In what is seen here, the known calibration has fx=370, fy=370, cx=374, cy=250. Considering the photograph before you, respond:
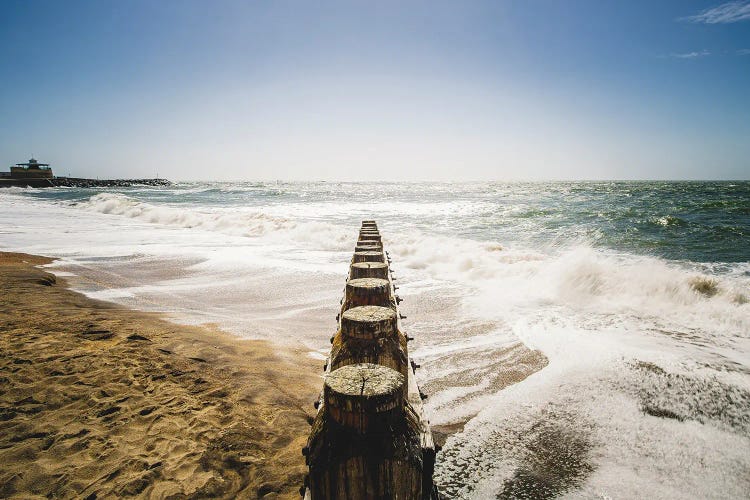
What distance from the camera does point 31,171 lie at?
60.1 m

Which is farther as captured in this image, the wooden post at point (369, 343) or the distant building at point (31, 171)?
the distant building at point (31, 171)

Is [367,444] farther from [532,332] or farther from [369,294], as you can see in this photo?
[532,332]

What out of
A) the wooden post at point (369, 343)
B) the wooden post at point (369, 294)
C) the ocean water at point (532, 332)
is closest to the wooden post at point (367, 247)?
the ocean water at point (532, 332)

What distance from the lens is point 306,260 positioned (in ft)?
39.3

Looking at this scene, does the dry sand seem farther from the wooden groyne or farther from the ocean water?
the wooden groyne

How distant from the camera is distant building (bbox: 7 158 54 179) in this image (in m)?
58.9

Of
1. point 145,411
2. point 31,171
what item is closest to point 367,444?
point 145,411

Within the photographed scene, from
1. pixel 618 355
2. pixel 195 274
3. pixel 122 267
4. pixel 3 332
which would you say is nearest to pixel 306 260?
pixel 195 274

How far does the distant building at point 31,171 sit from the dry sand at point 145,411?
74.9 meters

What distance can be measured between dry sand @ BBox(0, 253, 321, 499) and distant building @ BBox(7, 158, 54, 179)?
74.9 metres

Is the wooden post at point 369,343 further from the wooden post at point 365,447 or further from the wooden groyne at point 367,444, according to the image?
the wooden post at point 365,447

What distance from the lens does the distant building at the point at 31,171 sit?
193 feet

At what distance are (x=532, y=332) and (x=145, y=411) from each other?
18.2 ft

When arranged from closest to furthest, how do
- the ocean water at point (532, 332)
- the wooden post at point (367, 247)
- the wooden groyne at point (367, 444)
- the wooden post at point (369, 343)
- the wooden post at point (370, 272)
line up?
the wooden groyne at point (367, 444)
the wooden post at point (369, 343)
the ocean water at point (532, 332)
the wooden post at point (370, 272)
the wooden post at point (367, 247)
